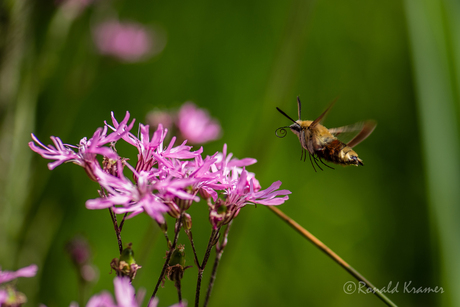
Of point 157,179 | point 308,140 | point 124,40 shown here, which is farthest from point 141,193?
point 124,40

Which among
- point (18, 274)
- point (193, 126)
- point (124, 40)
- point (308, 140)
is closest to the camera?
point (18, 274)

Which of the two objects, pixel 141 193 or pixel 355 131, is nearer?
pixel 141 193

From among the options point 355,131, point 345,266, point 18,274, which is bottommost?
point 18,274

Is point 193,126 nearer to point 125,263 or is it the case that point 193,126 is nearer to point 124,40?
point 124,40

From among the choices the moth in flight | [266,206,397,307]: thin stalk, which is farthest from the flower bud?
the moth in flight

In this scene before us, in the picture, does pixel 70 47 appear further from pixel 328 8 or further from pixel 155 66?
pixel 328 8

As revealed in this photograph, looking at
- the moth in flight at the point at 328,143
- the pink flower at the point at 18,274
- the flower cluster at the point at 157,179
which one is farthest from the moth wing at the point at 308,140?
the pink flower at the point at 18,274
